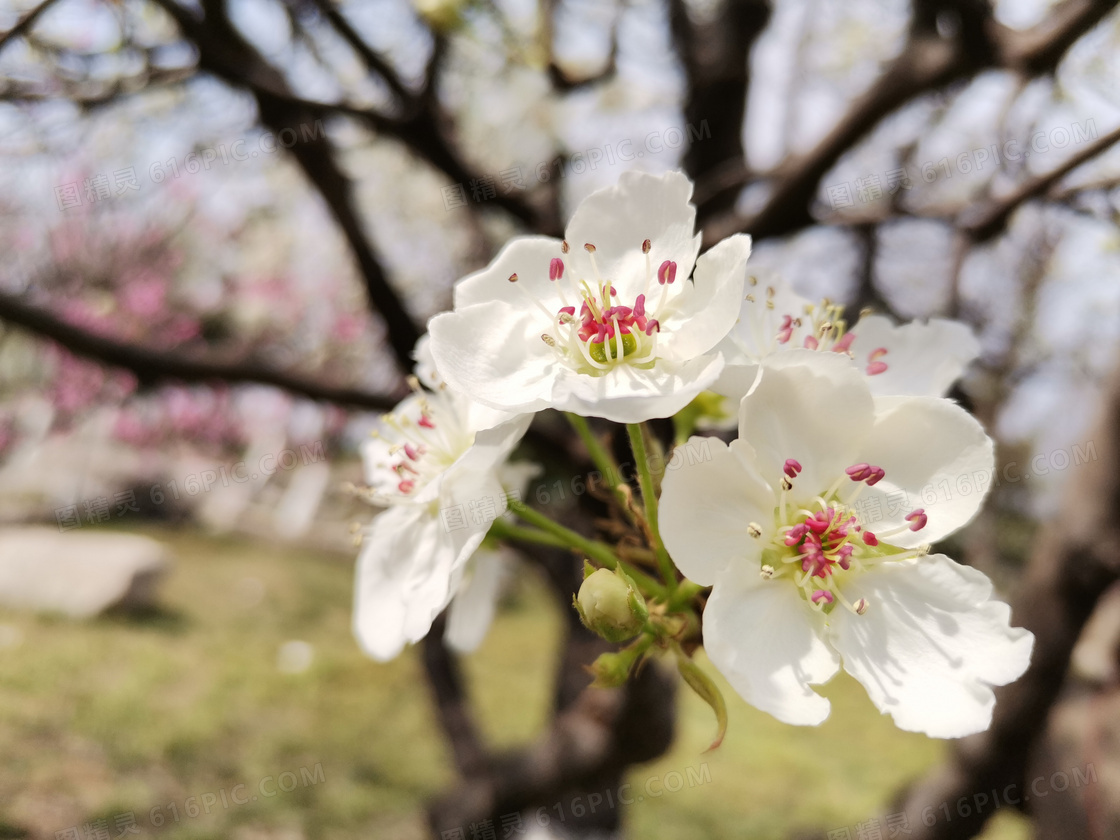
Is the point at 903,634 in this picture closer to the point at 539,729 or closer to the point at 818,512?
the point at 818,512

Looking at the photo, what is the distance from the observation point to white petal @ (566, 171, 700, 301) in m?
0.87

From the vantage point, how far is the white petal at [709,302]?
0.72 meters

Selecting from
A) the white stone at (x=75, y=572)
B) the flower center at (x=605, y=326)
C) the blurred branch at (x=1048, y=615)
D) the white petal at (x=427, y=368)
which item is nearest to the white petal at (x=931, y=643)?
the flower center at (x=605, y=326)

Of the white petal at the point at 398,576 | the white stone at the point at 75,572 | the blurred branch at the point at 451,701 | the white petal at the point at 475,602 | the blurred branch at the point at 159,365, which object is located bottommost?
the white stone at the point at 75,572

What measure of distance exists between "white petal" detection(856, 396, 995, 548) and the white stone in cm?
555

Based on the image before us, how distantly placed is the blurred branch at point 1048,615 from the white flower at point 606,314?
1.40m

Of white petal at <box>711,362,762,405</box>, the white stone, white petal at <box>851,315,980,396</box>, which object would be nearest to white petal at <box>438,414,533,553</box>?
white petal at <box>711,362,762,405</box>

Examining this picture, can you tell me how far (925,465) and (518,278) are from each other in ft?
1.79

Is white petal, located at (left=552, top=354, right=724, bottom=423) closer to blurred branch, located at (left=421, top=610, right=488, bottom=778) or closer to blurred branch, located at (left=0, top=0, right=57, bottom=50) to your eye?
blurred branch, located at (left=0, top=0, right=57, bottom=50)

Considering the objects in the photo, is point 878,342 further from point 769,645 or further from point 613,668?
point 613,668

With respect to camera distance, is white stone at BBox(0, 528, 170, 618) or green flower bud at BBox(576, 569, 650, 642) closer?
green flower bud at BBox(576, 569, 650, 642)

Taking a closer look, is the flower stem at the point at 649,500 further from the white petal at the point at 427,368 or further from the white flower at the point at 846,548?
the white petal at the point at 427,368

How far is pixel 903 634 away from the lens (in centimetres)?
76

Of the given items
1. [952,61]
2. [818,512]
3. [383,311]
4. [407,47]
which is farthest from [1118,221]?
[407,47]
